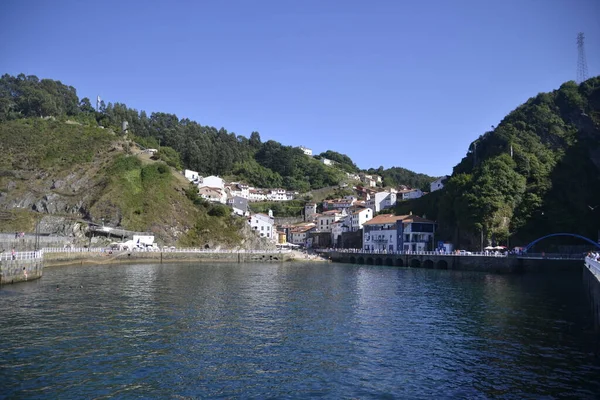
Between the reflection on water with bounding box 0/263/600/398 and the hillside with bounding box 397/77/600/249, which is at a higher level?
the hillside with bounding box 397/77/600/249

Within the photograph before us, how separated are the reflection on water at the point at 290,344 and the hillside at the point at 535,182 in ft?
125

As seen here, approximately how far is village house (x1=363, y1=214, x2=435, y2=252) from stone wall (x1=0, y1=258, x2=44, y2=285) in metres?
68.0

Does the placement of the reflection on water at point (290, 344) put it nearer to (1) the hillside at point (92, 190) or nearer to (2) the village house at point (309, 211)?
(1) the hillside at point (92, 190)

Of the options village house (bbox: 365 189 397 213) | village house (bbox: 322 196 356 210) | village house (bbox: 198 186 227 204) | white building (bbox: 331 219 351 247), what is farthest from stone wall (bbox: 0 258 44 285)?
village house (bbox: 322 196 356 210)

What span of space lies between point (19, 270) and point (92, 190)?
5352 centimetres

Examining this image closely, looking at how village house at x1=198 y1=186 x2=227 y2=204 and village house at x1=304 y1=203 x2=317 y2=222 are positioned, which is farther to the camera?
village house at x1=304 y1=203 x2=317 y2=222

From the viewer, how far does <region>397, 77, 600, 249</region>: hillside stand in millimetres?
73375

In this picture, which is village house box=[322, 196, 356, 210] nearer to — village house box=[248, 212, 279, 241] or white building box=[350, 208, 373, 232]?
white building box=[350, 208, 373, 232]

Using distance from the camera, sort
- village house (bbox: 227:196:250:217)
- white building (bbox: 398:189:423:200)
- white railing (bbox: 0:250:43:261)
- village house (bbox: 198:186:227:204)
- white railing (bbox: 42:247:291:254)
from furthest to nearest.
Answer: white building (bbox: 398:189:423:200), village house (bbox: 227:196:250:217), village house (bbox: 198:186:227:204), white railing (bbox: 42:247:291:254), white railing (bbox: 0:250:43:261)

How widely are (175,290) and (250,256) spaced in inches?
2052

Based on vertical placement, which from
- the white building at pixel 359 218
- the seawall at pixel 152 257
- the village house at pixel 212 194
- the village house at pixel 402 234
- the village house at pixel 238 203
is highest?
the village house at pixel 212 194

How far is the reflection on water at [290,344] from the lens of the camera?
15961 millimetres

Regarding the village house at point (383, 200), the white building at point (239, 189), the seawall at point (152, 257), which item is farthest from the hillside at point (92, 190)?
the village house at point (383, 200)

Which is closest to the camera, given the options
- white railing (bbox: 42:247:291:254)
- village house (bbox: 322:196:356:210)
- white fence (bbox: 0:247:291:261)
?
white fence (bbox: 0:247:291:261)
